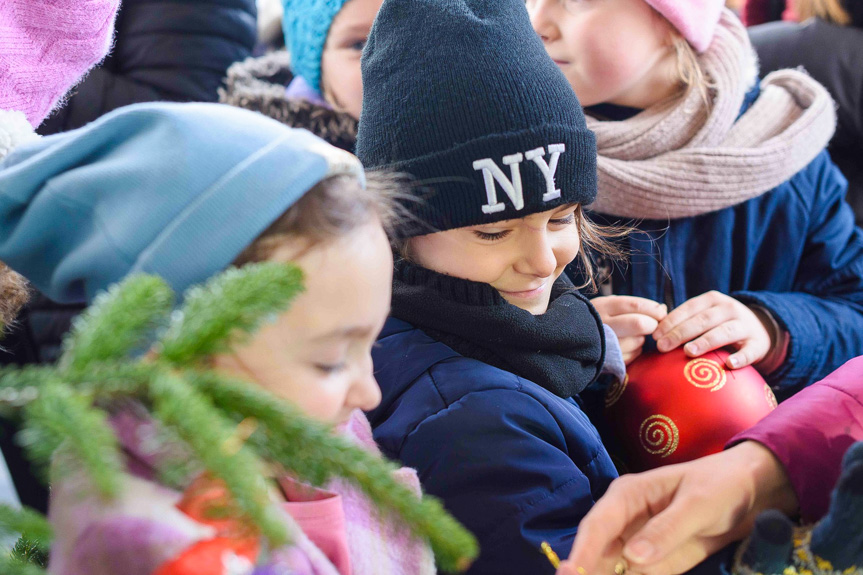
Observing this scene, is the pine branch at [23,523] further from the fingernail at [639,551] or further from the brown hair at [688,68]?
the brown hair at [688,68]

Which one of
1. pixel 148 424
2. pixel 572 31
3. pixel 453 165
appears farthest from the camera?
pixel 572 31

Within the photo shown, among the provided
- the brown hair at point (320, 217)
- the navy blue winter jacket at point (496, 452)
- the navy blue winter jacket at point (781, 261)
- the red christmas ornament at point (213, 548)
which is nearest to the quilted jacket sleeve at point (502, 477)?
the navy blue winter jacket at point (496, 452)

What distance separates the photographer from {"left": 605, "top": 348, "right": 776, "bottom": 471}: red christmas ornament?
1.35m

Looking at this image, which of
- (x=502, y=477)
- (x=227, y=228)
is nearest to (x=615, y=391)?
(x=502, y=477)

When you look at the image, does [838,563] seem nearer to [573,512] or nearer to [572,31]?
[573,512]

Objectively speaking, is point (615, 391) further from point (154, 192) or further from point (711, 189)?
point (154, 192)

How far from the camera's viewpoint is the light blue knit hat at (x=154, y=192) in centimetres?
75

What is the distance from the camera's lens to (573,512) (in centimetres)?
→ 111

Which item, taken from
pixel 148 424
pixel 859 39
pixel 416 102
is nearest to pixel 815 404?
pixel 416 102

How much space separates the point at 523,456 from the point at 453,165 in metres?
0.45

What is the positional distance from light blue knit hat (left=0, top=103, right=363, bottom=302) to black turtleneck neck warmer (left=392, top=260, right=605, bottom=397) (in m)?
0.46

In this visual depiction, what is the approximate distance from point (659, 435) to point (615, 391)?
0.58 ft

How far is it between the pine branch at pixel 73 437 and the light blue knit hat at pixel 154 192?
0.80 feet

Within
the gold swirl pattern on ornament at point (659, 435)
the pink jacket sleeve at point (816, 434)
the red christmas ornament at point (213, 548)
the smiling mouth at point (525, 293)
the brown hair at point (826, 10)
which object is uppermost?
the red christmas ornament at point (213, 548)
